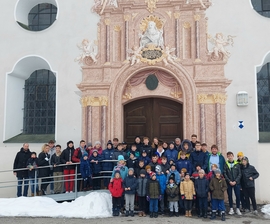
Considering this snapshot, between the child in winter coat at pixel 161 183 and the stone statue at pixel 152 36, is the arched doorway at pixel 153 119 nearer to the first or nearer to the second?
the stone statue at pixel 152 36

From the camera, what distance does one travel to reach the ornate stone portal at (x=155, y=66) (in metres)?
10.1

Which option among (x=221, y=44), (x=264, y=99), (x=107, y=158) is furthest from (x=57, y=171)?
(x=264, y=99)

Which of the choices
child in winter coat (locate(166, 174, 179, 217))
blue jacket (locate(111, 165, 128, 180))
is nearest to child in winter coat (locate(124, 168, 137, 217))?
blue jacket (locate(111, 165, 128, 180))

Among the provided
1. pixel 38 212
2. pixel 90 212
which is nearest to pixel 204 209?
pixel 90 212

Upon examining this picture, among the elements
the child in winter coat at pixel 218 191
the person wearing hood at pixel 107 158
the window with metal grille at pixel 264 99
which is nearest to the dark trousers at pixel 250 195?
the child in winter coat at pixel 218 191

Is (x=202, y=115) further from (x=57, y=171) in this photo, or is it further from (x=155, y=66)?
(x=57, y=171)

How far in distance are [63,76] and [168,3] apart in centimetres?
409

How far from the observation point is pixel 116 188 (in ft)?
26.4

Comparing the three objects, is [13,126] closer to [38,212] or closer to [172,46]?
[38,212]

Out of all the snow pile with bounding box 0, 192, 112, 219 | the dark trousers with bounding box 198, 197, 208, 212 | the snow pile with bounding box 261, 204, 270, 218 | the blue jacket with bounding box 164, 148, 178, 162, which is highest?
the blue jacket with bounding box 164, 148, 178, 162

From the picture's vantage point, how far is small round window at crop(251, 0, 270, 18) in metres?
11.0

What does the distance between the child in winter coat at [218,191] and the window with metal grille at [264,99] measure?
321 centimetres

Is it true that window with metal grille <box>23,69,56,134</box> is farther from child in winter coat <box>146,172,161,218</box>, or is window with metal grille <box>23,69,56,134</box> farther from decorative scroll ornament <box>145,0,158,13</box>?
child in winter coat <box>146,172,161,218</box>

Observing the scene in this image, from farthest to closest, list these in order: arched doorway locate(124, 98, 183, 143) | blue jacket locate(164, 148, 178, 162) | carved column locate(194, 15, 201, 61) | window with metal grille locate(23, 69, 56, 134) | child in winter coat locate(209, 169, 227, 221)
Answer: window with metal grille locate(23, 69, 56, 134) → arched doorway locate(124, 98, 183, 143) → carved column locate(194, 15, 201, 61) → blue jacket locate(164, 148, 178, 162) → child in winter coat locate(209, 169, 227, 221)
